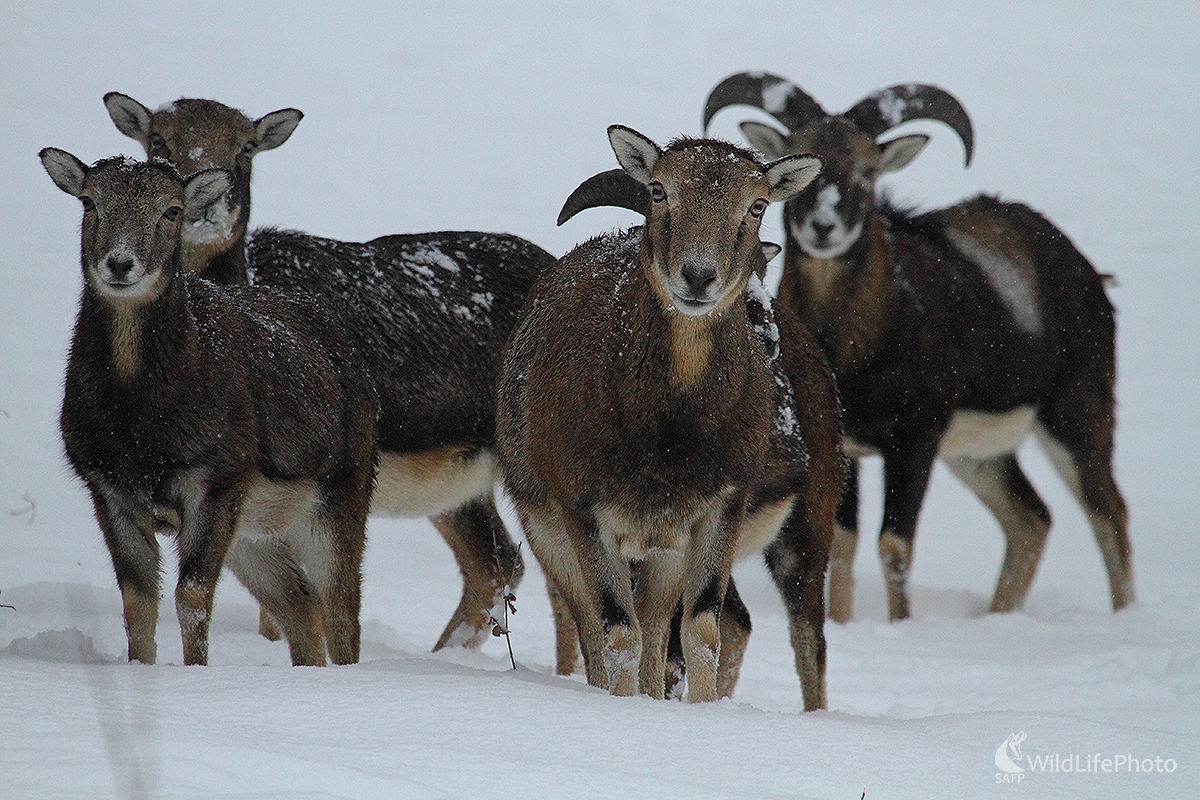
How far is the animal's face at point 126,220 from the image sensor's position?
5.65 m

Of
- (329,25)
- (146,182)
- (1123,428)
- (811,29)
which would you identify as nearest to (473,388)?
(146,182)

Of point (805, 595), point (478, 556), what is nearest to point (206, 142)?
point (478, 556)

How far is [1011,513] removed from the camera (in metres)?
10.9

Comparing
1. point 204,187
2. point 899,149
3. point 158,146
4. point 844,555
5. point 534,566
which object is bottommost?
point 534,566

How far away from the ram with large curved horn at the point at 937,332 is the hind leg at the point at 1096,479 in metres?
0.01

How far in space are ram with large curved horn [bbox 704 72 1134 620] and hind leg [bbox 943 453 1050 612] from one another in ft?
0.03

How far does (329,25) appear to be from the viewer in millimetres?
21172

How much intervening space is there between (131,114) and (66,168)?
1718 millimetres

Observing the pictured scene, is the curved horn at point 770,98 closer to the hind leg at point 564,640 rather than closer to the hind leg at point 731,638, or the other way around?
the hind leg at point 564,640

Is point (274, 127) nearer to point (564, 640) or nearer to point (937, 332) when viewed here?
point (564, 640)

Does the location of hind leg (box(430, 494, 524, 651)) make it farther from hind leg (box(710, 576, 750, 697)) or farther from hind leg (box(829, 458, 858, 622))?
hind leg (box(829, 458, 858, 622))

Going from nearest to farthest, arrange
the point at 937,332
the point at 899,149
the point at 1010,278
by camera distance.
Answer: the point at 937,332 < the point at 899,149 < the point at 1010,278

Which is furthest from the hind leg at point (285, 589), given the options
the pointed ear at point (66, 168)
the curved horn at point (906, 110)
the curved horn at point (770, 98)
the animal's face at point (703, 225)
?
the curved horn at point (906, 110)

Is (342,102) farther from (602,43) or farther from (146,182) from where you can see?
(146,182)
